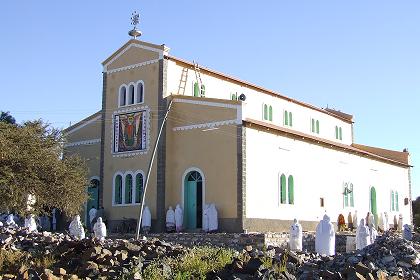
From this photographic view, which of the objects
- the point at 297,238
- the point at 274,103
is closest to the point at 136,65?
the point at 274,103

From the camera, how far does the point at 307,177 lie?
32406mm

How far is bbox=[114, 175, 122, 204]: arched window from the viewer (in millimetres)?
31062

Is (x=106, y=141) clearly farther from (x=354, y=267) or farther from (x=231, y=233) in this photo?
(x=354, y=267)

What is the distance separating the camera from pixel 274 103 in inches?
1454

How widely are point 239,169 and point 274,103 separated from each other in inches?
438

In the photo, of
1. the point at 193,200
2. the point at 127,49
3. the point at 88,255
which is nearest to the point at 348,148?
the point at 193,200

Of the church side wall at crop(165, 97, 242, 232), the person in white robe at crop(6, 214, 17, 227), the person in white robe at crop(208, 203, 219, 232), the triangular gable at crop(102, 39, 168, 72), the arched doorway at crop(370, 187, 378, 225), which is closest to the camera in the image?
the person in white robe at crop(6, 214, 17, 227)

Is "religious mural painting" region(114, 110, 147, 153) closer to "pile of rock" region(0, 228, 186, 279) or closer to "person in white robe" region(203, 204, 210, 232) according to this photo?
"person in white robe" region(203, 204, 210, 232)

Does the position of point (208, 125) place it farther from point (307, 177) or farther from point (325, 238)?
point (325, 238)

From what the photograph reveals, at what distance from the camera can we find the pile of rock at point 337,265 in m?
10.5

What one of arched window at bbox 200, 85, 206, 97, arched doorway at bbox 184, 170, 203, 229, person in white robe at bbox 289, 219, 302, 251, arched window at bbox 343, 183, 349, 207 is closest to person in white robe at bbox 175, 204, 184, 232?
arched doorway at bbox 184, 170, 203, 229

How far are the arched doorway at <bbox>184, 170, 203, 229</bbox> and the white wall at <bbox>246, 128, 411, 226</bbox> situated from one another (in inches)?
107

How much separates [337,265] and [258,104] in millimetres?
24162

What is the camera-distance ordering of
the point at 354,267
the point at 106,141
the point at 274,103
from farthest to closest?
the point at 274,103, the point at 106,141, the point at 354,267
